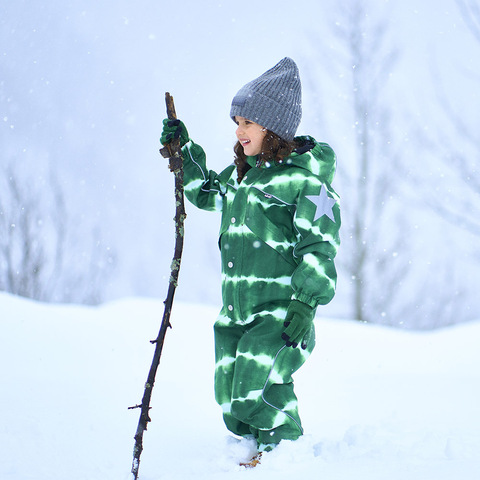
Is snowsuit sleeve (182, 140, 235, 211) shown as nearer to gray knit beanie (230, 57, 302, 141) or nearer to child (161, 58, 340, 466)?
child (161, 58, 340, 466)

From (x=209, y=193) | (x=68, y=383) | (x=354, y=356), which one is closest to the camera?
(x=209, y=193)

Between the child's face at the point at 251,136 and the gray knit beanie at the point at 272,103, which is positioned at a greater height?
the gray knit beanie at the point at 272,103

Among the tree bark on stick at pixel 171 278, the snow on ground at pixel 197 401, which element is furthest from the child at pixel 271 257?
the snow on ground at pixel 197 401

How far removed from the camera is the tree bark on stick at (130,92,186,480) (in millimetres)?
2378

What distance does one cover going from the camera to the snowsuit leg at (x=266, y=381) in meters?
2.55

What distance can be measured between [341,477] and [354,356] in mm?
3804

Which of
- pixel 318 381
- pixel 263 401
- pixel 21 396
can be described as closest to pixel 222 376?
pixel 263 401

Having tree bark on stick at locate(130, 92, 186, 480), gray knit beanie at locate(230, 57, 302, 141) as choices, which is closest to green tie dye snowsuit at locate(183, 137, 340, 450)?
gray knit beanie at locate(230, 57, 302, 141)

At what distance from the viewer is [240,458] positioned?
2627 mm

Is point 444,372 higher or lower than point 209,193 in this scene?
lower

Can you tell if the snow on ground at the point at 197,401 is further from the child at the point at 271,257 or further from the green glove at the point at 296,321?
the green glove at the point at 296,321

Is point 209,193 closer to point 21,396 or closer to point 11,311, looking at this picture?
point 21,396

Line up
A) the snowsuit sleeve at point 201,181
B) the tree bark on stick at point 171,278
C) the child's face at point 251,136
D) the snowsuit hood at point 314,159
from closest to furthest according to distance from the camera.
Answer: the tree bark on stick at point 171,278, the snowsuit hood at point 314,159, the child's face at point 251,136, the snowsuit sleeve at point 201,181

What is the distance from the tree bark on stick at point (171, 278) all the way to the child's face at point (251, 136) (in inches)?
12.4
